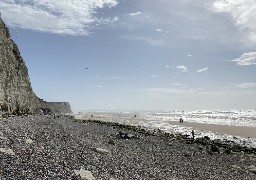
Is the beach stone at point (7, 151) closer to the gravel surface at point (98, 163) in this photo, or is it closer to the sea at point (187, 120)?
the gravel surface at point (98, 163)

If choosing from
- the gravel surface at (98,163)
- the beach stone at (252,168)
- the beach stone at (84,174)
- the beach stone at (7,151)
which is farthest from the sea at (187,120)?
the beach stone at (7,151)

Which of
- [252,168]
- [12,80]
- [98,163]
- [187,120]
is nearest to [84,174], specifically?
[98,163]

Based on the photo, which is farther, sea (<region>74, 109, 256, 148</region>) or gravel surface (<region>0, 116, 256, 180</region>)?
sea (<region>74, 109, 256, 148</region>)

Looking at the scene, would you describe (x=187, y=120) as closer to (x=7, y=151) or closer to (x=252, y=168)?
(x=252, y=168)

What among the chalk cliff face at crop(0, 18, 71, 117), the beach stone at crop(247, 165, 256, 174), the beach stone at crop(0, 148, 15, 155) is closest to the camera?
the beach stone at crop(0, 148, 15, 155)

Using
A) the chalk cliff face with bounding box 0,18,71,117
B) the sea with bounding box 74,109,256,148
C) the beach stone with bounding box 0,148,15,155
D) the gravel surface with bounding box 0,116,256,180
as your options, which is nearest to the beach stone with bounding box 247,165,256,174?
the gravel surface with bounding box 0,116,256,180

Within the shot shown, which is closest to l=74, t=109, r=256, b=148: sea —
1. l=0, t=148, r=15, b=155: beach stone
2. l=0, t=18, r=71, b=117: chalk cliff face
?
l=0, t=18, r=71, b=117: chalk cliff face

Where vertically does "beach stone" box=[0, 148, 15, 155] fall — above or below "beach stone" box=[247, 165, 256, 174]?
above

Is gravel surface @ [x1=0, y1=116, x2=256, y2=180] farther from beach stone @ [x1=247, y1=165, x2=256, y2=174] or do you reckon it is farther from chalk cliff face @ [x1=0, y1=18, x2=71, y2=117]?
chalk cliff face @ [x1=0, y1=18, x2=71, y2=117]

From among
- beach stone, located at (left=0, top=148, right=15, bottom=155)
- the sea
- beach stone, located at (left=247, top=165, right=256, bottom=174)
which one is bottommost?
beach stone, located at (left=247, top=165, right=256, bottom=174)

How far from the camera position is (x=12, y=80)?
49.9 metres

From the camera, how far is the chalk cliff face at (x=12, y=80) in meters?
43.3

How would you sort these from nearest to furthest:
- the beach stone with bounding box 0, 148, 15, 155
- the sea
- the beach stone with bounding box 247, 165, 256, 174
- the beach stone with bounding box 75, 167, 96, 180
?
the beach stone with bounding box 75, 167, 96, 180
the beach stone with bounding box 0, 148, 15, 155
the beach stone with bounding box 247, 165, 256, 174
the sea

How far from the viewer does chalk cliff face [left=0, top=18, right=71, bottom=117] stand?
43.3 m
